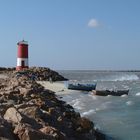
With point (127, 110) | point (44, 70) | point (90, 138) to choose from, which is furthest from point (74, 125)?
point (44, 70)

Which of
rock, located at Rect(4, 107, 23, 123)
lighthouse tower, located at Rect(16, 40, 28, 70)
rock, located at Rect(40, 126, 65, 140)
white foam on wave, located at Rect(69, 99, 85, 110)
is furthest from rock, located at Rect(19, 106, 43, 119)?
lighthouse tower, located at Rect(16, 40, 28, 70)

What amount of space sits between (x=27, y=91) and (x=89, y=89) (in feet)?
74.8

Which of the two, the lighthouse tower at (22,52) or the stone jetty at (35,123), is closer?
the stone jetty at (35,123)

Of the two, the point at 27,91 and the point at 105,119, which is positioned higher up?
the point at 27,91

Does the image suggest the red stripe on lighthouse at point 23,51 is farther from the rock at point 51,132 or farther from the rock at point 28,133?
the rock at point 28,133

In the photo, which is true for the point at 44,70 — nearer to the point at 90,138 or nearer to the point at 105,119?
the point at 105,119

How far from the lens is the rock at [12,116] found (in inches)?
438

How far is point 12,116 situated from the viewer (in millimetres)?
11430

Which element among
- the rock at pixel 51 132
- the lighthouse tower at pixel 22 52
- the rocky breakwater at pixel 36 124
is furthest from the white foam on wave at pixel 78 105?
the lighthouse tower at pixel 22 52

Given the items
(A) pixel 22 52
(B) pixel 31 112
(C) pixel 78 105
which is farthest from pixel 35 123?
(A) pixel 22 52

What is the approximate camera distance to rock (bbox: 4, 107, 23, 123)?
11.1 m

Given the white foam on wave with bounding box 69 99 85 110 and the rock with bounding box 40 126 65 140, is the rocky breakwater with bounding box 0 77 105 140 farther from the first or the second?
the white foam on wave with bounding box 69 99 85 110

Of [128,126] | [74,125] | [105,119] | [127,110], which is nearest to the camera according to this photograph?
[74,125]

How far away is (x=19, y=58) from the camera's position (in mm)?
52188
